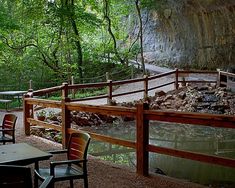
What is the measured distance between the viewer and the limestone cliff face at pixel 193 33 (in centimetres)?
1761

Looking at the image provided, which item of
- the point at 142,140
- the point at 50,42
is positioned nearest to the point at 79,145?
the point at 142,140

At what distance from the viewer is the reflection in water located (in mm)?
6195

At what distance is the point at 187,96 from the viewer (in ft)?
41.9

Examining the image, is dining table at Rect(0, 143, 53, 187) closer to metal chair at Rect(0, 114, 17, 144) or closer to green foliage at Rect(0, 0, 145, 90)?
metal chair at Rect(0, 114, 17, 144)

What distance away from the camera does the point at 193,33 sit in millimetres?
19469

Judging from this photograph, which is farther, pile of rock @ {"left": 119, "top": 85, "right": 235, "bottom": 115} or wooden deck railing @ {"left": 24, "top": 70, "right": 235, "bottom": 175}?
pile of rock @ {"left": 119, "top": 85, "right": 235, "bottom": 115}

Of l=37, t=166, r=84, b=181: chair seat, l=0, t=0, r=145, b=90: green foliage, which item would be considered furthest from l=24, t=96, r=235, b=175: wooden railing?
l=0, t=0, r=145, b=90: green foliage

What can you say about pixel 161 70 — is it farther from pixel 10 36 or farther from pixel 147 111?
pixel 147 111

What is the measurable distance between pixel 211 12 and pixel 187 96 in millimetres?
7113

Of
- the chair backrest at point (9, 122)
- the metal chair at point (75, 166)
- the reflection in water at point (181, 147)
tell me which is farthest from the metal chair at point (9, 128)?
the reflection in water at point (181, 147)

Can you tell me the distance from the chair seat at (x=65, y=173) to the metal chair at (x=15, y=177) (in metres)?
1.15

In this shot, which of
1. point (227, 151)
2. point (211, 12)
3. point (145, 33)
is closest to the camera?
point (227, 151)

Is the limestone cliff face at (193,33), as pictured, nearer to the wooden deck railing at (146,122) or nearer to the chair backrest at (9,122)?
the wooden deck railing at (146,122)

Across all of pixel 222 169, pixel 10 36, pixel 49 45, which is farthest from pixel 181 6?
pixel 222 169
